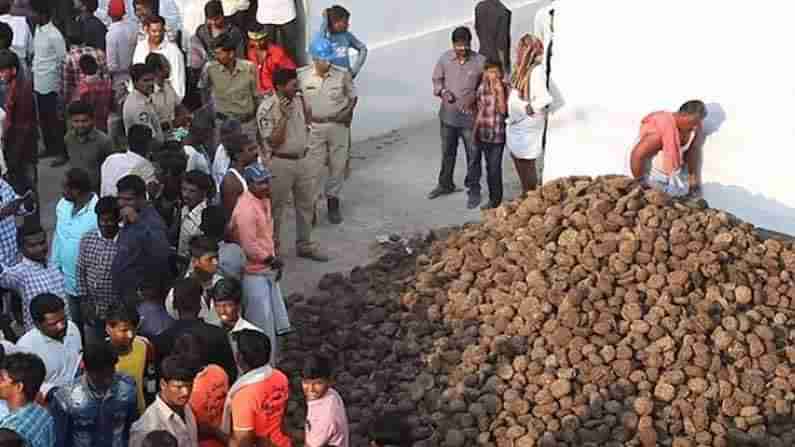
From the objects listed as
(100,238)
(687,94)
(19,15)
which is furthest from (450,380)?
(19,15)

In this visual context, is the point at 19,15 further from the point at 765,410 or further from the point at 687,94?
the point at 765,410

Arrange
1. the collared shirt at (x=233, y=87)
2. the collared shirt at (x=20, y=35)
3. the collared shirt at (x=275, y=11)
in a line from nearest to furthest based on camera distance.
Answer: the collared shirt at (x=233, y=87)
the collared shirt at (x=20, y=35)
the collared shirt at (x=275, y=11)

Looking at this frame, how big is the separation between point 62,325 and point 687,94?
471 cm

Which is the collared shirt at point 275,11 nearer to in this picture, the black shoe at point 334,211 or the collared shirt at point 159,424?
the black shoe at point 334,211

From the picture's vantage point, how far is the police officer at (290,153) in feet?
30.7

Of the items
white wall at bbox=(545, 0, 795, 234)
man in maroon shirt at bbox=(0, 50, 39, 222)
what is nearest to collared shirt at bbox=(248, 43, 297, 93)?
man in maroon shirt at bbox=(0, 50, 39, 222)

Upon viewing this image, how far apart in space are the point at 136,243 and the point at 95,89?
130 inches

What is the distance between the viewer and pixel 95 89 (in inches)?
407

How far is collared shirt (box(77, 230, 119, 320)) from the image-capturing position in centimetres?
743

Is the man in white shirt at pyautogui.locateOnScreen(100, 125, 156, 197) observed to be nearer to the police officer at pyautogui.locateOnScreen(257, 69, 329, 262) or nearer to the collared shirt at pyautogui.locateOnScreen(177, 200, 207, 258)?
the collared shirt at pyautogui.locateOnScreen(177, 200, 207, 258)

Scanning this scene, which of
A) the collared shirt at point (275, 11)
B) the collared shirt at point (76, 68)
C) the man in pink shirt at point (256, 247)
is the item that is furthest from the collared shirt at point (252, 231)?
the collared shirt at point (275, 11)

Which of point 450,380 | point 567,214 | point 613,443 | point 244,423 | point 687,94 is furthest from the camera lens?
point 687,94

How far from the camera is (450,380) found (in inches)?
310

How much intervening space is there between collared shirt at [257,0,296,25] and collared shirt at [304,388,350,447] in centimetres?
611
